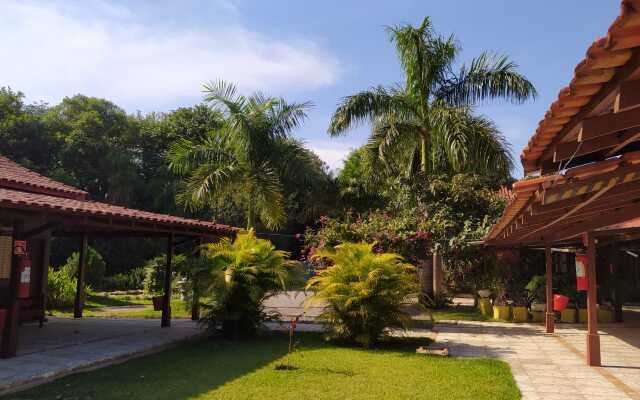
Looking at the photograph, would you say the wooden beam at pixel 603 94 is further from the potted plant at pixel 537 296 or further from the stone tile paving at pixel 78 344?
the potted plant at pixel 537 296

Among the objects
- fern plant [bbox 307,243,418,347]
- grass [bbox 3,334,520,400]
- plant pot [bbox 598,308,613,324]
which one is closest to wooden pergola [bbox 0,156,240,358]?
grass [bbox 3,334,520,400]

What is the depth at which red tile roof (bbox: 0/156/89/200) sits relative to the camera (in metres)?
11.7

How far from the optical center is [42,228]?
8.22 m

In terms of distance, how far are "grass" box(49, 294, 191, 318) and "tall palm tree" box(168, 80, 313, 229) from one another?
3315mm

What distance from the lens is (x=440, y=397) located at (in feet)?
20.1

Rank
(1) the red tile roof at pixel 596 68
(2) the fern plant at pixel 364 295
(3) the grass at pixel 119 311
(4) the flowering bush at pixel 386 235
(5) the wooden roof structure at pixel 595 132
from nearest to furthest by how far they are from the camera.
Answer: (1) the red tile roof at pixel 596 68 < (5) the wooden roof structure at pixel 595 132 < (2) the fern plant at pixel 364 295 < (3) the grass at pixel 119 311 < (4) the flowering bush at pixel 386 235

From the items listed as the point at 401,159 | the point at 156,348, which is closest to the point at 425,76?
the point at 401,159

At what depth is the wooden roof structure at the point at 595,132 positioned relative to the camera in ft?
7.10

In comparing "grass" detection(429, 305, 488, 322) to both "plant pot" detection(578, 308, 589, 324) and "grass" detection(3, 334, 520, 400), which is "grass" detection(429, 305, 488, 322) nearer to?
"plant pot" detection(578, 308, 589, 324)

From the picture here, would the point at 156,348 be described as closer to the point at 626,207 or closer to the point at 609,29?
the point at 626,207

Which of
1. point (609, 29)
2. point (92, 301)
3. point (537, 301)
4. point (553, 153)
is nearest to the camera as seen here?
point (609, 29)

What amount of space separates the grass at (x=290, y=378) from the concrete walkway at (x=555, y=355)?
1.61 ft

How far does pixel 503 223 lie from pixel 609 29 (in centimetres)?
546

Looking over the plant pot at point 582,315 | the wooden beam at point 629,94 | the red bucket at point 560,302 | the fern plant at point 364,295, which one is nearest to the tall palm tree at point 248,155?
the fern plant at point 364,295
